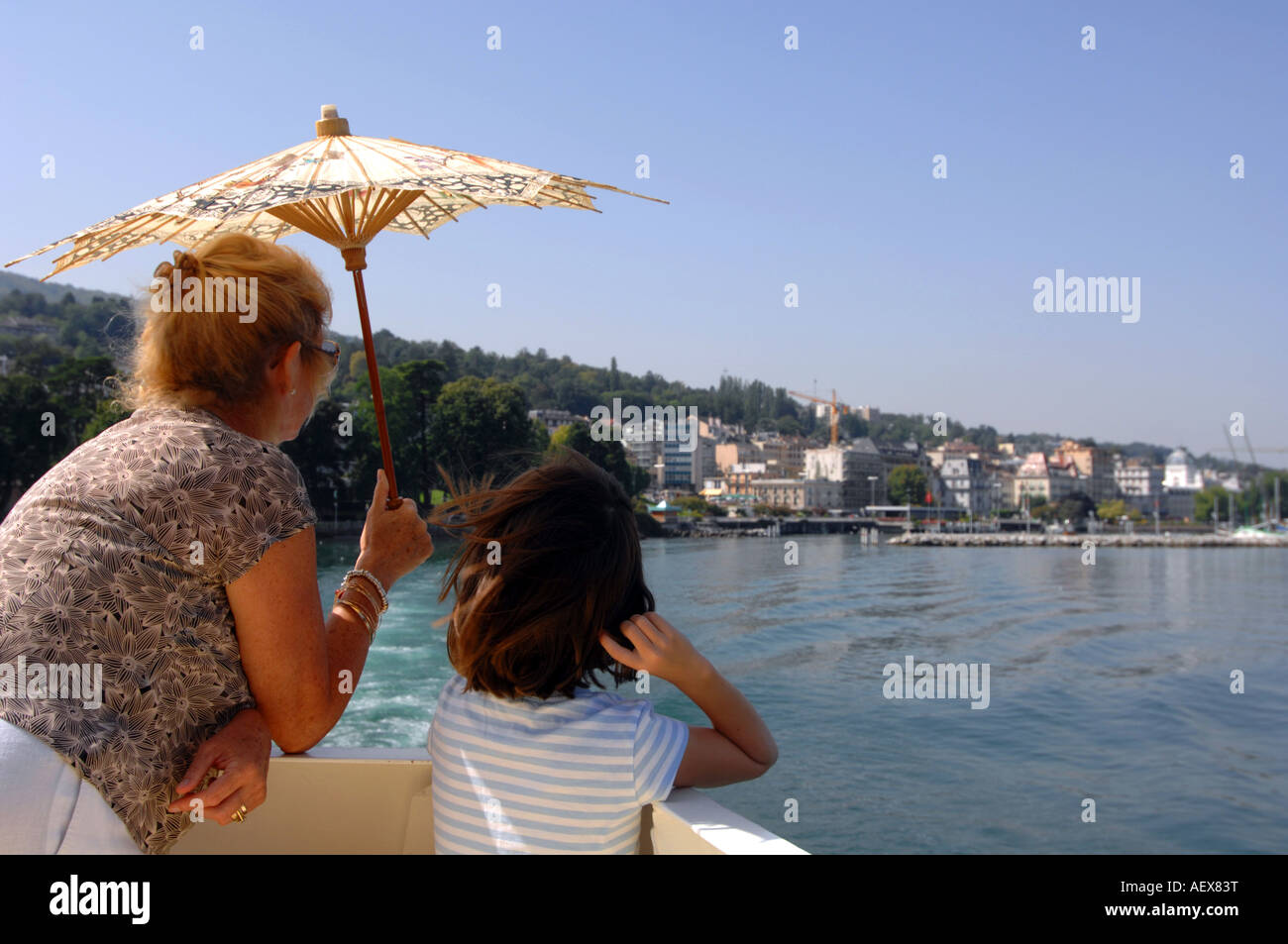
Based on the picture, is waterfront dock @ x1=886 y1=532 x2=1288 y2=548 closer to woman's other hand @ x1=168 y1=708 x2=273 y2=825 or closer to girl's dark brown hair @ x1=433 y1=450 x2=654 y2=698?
girl's dark brown hair @ x1=433 y1=450 x2=654 y2=698

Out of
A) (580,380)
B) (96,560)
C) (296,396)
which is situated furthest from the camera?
(580,380)

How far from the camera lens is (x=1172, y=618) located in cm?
2641

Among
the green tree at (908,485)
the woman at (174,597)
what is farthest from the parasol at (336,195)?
the green tree at (908,485)

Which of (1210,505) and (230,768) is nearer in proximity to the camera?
(230,768)

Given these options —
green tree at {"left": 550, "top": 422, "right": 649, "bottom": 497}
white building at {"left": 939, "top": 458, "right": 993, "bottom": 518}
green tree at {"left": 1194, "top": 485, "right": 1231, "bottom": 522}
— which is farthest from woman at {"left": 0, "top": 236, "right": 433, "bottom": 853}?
green tree at {"left": 1194, "top": 485, "right": 1231, "bottom": 522}

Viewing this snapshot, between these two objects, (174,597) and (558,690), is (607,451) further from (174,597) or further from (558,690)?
(174,597)

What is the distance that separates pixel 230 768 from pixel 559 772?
16.0 inches

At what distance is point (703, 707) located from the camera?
146cm

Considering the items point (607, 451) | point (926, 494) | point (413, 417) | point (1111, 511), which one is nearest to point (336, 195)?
point (413, 417)

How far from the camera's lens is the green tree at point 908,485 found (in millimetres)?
98625

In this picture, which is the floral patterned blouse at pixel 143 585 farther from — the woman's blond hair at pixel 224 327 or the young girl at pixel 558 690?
the young girl at pixel 558 690
